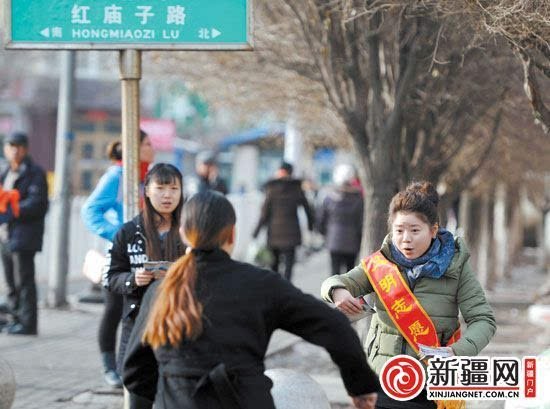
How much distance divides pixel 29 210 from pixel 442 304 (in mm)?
6867

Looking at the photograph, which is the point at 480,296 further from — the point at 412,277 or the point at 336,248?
the point at 336,248

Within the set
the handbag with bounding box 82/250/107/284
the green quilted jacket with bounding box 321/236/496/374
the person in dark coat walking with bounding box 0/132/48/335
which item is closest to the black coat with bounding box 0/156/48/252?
the person in dark coat walking with bounding box 0/132/48/335

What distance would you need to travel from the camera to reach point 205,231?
4.00m

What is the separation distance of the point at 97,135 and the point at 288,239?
117ft

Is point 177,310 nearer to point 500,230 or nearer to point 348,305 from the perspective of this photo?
point 348,305

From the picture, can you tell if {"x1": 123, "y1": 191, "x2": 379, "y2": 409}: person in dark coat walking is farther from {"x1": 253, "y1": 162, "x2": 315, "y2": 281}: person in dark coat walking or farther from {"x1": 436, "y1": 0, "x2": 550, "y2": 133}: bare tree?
{"x1": 253, "y1": 162, "x2": 315, "y2": 281}: person in dark coat walking

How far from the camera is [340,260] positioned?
14.0 metres

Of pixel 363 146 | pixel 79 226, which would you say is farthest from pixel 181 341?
pixel 79 226

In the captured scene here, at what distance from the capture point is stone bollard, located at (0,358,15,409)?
6734 millimetres

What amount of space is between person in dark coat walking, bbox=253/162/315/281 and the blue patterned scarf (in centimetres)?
928

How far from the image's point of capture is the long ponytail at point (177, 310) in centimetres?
388

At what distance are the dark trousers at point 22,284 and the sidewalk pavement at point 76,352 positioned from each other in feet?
0.73

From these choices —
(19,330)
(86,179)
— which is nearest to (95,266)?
(19,330)

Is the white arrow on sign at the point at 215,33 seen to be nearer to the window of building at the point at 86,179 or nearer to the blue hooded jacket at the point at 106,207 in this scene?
the blue hooded jacket at the point at 106,207
